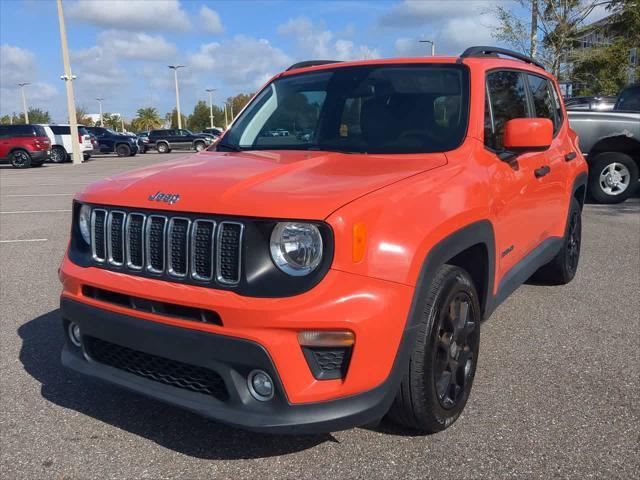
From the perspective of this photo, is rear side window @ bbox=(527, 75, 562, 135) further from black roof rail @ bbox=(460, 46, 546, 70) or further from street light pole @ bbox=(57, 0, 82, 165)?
street light pole @ bbox=(57, 0, 82, 165)

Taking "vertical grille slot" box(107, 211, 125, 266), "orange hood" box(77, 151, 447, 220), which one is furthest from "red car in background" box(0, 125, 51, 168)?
"vertical grille slot" box(107, 211, 125, 266)

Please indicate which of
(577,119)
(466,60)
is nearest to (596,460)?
(466,60)

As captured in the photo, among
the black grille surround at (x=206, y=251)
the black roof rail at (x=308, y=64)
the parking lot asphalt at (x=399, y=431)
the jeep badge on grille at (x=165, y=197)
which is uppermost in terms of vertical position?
the black roof rail at (x=308, y=64)

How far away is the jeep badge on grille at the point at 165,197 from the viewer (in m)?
2.50

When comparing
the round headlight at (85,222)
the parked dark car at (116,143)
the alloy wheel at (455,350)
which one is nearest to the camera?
the alloy wheel at (455,350)

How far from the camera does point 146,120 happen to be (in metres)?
103

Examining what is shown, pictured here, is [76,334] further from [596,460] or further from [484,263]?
[596,460]

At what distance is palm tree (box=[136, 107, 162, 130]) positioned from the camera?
10251 centimetres

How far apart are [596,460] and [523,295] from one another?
2.53 m

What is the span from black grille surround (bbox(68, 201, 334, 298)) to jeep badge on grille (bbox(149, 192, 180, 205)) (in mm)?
48

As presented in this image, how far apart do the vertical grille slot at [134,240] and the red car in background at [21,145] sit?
23.4 meters

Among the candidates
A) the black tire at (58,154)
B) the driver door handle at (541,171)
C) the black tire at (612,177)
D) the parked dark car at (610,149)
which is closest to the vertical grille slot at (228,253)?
the driver door handle at (541,171)

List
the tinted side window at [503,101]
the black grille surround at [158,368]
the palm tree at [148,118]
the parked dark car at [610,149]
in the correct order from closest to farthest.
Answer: the black grille surround at [158,368], the tinted side window at [503,101], the parked dark car at [610,149], the palm tree at [148,118]

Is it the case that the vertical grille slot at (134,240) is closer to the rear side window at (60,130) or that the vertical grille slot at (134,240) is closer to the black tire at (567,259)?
the black tire at (567,259)
